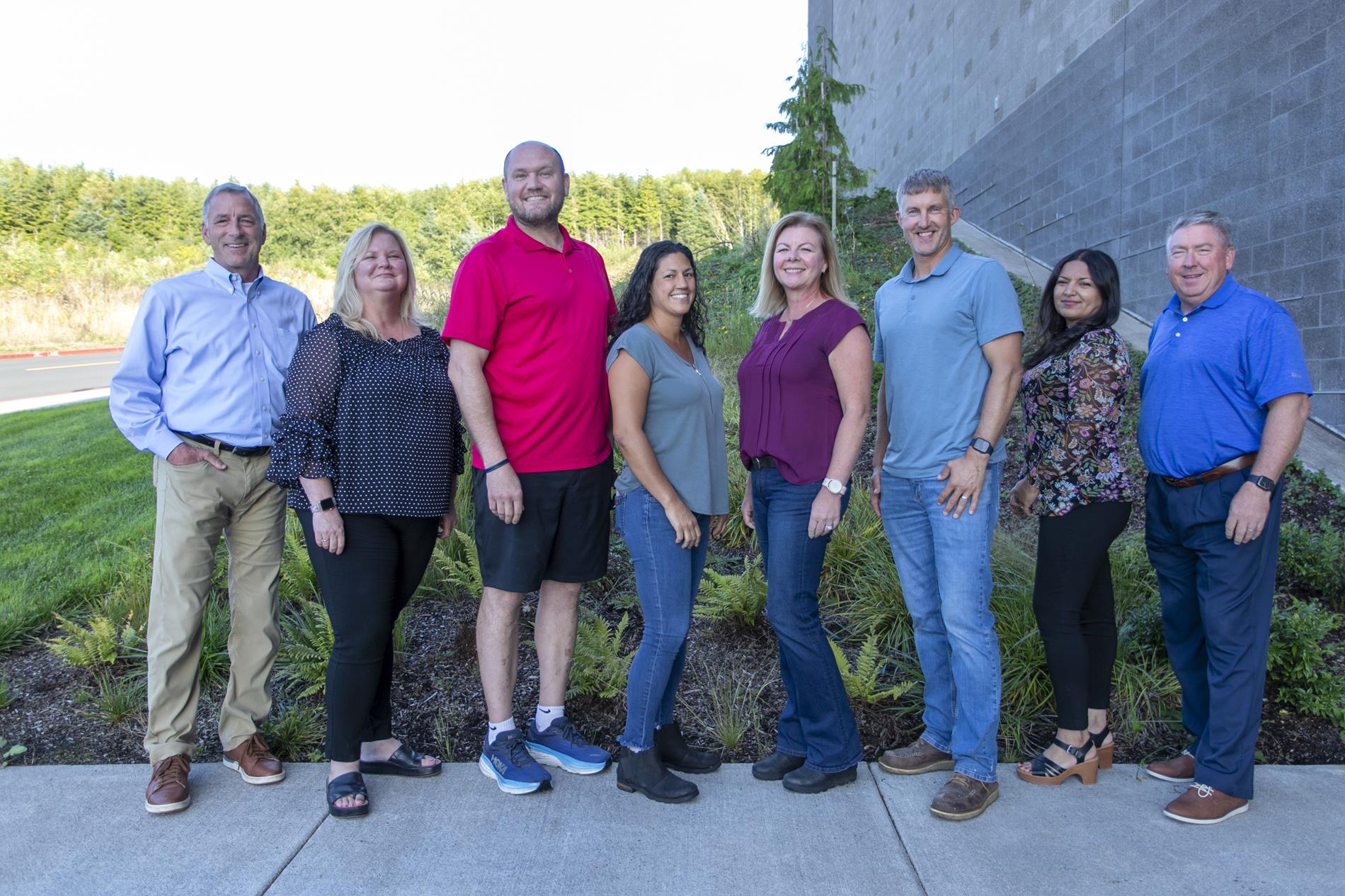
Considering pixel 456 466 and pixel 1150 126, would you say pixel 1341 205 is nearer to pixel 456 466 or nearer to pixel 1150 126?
pixel 1150 126

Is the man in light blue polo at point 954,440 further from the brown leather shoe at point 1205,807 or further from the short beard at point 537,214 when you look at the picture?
the short beard at point 537,214

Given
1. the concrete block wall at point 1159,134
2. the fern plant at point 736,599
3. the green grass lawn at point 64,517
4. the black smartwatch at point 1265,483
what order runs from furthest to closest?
the concrete block wall at point 1159,134 → the green grass lawn at point 64,517 → the fern plant at point 736,599 → the black smartwatch at point 1265,483

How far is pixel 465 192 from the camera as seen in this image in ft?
117

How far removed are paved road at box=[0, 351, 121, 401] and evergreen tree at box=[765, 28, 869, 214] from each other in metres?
11.3

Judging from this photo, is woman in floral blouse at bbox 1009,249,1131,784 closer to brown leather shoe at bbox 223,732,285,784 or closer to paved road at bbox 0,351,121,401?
brown leather shoe at bbox 223,732,285,784

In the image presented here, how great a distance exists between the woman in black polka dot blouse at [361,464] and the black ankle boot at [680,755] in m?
1.04

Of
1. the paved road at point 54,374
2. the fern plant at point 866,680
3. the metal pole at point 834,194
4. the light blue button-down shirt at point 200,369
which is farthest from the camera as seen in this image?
the paved road at point 54,374

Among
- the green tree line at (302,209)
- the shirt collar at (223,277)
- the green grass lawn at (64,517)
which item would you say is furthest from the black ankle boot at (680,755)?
the green tree line at (302,209)

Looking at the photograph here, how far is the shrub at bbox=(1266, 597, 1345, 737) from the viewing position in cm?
325

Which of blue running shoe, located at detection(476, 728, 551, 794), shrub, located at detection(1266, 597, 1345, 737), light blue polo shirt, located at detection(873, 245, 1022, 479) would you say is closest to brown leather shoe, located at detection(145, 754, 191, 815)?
blue running shoe, located at detection(476, 728, 551, 794)

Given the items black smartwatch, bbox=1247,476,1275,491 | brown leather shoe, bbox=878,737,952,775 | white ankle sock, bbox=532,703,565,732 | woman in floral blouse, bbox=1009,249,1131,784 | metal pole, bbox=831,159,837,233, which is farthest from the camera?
metal pole, bbox=831,159,837,233

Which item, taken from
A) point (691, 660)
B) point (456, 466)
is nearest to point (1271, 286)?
point (691, 660)

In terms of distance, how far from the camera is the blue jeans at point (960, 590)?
9.02 ft

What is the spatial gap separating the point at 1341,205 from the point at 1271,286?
0.83 meters
